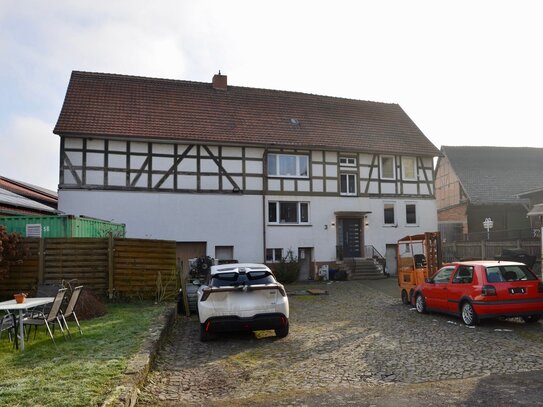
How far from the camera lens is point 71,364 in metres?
6.61

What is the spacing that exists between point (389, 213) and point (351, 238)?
2807 mm

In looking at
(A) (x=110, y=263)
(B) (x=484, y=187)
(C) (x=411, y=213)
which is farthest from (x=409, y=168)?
(A) (x=110, y=263)

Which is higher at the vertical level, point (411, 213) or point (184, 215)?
point (411, 213)

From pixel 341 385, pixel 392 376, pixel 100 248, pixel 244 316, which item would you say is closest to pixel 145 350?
pixel 244 316

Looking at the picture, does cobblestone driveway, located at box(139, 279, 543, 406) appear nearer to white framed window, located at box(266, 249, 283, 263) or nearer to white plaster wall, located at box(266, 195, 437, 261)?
white framed window, located at box(266, 249, 283, 263)

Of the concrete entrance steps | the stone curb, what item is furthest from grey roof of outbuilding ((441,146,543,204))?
the stone curb

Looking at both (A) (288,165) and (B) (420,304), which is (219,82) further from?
(B) (420,304)

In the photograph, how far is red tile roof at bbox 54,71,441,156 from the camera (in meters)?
24.0

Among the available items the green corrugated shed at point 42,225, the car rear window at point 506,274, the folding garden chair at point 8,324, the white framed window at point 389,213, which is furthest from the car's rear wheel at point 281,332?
the white framed window at point 389,213

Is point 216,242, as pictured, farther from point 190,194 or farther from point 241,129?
point 241,129

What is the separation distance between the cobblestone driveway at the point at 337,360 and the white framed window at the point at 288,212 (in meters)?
13.9

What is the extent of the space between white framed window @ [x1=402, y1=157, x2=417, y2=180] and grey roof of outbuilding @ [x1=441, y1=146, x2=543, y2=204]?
931cm

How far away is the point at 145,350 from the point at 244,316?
2.01 metres

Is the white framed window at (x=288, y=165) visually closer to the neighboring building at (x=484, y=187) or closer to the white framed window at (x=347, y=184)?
the white framed window at (x=347, y=184)
